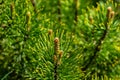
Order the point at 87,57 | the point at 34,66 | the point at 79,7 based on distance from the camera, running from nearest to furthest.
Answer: the point at 34,66, the point at 87,57, the point at 79,7

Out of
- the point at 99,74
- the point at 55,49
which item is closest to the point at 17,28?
the point at 55,49

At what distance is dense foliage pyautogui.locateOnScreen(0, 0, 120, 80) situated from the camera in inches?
38.4

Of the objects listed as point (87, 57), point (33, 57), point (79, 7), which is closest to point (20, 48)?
point (33, 57)

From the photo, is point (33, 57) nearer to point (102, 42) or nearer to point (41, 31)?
point (41, 31)

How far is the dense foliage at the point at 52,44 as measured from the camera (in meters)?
0.98

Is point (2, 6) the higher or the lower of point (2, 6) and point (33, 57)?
the higher

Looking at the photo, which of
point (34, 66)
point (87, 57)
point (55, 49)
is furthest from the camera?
point (87, 57)

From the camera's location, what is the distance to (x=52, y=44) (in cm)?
97

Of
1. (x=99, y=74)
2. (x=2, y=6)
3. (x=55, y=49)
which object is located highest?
(x=2, y=6)

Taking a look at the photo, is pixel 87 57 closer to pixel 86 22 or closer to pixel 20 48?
pixel 86 22

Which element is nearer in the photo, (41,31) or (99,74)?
(41,31)

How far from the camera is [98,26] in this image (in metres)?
1.11

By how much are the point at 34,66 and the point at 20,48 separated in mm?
90

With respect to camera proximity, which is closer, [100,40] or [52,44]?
[52,44]
